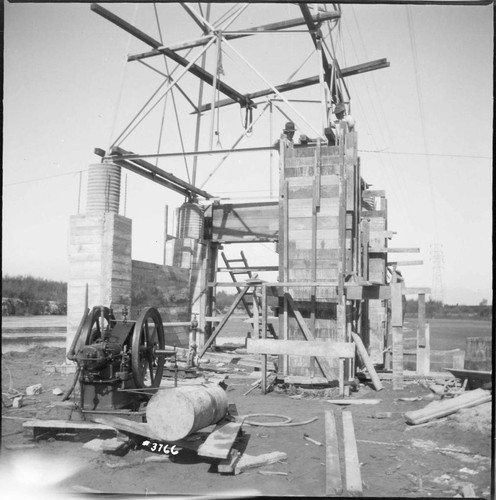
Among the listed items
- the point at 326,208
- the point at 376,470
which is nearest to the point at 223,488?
the point at 376,470

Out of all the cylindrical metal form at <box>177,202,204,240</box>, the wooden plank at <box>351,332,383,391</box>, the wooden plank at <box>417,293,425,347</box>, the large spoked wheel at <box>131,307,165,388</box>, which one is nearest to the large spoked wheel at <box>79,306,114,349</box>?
the large spoked wheel at <box>131,307,165,388</box>

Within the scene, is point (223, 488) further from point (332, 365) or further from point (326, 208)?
point (326, 208)

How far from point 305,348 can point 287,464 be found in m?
4.38

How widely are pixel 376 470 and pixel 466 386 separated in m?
5.31

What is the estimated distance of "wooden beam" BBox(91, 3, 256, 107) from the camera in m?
10.3

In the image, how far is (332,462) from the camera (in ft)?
21.0

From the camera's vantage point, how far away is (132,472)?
242 inches

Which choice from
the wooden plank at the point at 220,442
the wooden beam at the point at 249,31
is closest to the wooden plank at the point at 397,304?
the wooden plank at the point at 220,442

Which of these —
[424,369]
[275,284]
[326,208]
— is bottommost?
[424,369]

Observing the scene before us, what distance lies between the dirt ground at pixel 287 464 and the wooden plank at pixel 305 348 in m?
1.75

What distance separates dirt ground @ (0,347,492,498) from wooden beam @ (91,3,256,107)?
7.43 meters

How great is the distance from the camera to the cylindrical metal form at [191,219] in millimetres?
17953

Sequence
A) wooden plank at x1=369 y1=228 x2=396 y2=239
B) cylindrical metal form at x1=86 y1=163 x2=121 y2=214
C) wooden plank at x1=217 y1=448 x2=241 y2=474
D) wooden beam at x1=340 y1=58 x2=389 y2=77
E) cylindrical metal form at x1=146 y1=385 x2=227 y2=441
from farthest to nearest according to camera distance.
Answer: wooden plank at x1=369 y1=228 x2=396 y2=239 → wooden beam at x1=340 y1=58 x2=389 y2=77 → cylindrical metal form at x1=86 y1=163 x2=121 y2=214 → cylindrical metal form at x1=146 y1=385 x2=227 y2=441 → wooden plank at x1=217 y1=448 x2=241 y2=474

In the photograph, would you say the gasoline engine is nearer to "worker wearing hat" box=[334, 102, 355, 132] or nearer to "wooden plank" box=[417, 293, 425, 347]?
"worker wearing hat" box=[334, 102, 355, 132]
